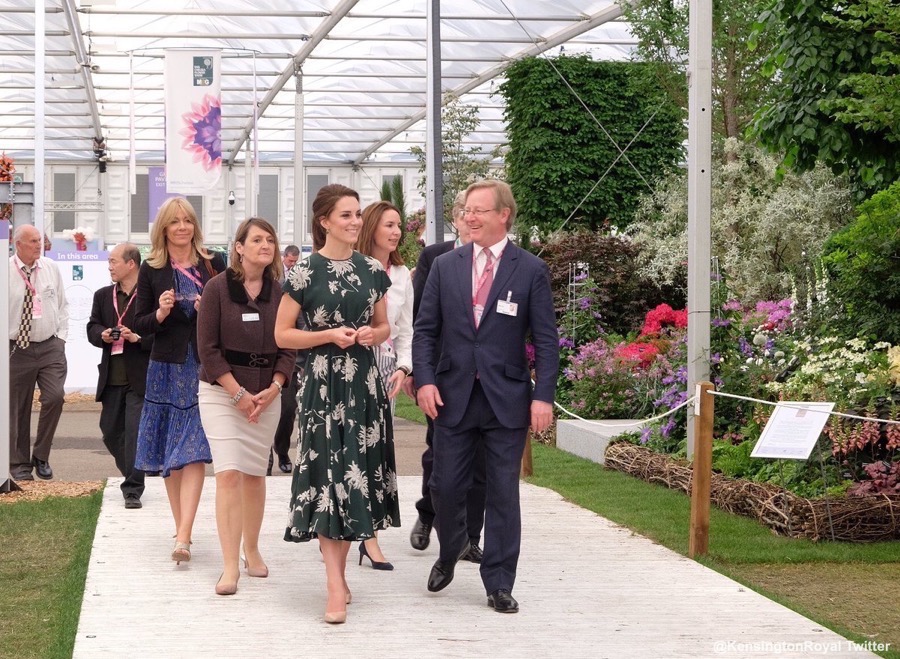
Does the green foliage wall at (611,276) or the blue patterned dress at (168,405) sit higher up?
the green foliage wall at (611,276)

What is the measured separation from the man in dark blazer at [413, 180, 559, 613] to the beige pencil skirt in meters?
0.85

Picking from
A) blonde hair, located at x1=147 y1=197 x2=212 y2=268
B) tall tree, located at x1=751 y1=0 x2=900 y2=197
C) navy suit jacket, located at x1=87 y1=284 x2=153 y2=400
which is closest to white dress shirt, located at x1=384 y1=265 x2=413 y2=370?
blonde hair, located at x1=147 y1=197 x2=212 y2=268

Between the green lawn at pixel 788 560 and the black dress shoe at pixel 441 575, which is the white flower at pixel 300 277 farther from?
the green lawn at pixel 788 560

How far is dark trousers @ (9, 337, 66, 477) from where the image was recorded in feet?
33.6

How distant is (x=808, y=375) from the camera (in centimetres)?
891

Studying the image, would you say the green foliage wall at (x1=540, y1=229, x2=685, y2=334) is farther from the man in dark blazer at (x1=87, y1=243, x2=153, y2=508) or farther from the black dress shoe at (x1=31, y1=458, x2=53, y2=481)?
the man in dark blazer at (x1=87, y1=243, x2=153, y2=508)

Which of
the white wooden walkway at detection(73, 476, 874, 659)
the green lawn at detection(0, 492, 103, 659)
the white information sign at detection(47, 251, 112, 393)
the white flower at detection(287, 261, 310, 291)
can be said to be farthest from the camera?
the white information sign at detection(47, 251, 112, 393)

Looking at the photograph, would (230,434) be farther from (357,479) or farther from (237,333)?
(357,479)

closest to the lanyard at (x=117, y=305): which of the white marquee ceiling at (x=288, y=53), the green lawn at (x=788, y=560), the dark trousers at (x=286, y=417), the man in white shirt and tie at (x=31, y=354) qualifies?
the man in white shirt and tie at (x=31, y=354)

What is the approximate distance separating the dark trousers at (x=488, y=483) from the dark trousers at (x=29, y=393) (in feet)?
17.2

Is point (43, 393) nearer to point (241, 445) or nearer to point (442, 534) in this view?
point (241, 445)

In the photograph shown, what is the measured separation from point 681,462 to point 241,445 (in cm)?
455

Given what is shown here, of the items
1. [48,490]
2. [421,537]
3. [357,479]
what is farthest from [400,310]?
[48,490]

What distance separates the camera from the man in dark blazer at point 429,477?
6.42 meters
